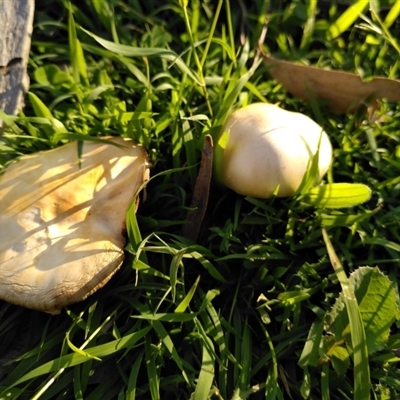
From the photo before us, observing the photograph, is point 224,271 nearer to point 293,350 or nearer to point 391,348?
point 293,350

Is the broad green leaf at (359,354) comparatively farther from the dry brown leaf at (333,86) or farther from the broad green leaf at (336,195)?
the dry brown leaf at (333,86)

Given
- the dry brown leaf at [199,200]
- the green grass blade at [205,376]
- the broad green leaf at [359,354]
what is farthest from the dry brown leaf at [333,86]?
the green grass blade at [205,376]

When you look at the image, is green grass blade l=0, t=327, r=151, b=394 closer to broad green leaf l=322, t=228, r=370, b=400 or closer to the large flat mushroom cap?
the large flat mushroom cap

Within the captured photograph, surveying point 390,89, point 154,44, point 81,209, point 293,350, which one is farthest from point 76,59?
point 293,350

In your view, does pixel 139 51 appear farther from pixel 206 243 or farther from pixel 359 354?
pixel 359 354

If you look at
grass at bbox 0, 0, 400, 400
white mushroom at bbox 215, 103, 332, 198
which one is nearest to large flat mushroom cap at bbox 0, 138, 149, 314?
grass at bbox 0, 0, 400, 400

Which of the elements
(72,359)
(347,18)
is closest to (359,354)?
(72,359)

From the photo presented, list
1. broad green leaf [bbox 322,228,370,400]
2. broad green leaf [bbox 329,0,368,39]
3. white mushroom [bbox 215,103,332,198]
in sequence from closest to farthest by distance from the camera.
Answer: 1. broad green leaf [bbox 322,228,370,400]
2. white mushroom [bbox 215,103,332,198]
3. broad green leaf [bbox 329,0,368,39]
